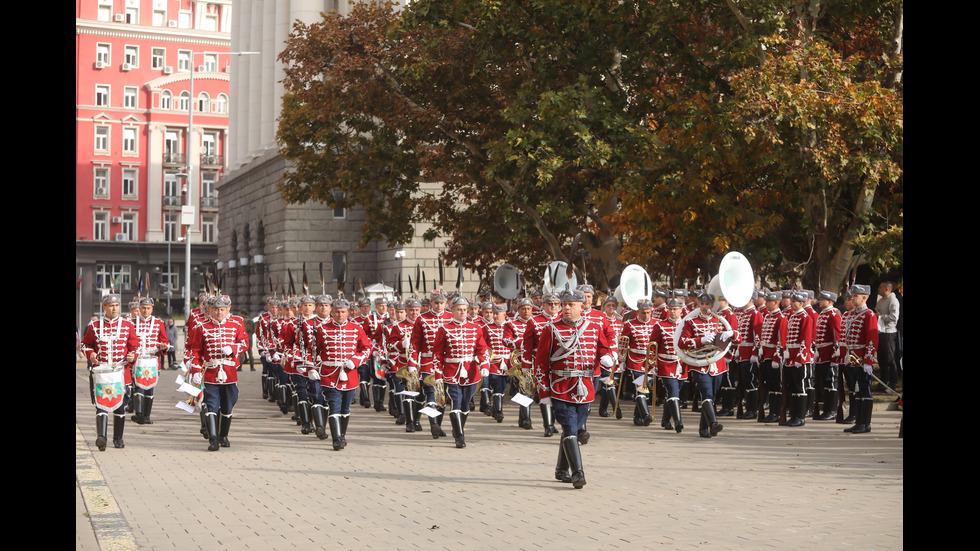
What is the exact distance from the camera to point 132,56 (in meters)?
85.3

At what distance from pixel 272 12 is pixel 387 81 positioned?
30585 millimetres

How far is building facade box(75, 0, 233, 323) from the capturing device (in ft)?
271

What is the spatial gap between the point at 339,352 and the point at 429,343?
1.64m

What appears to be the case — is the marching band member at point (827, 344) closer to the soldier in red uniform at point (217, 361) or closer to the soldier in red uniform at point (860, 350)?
the soldier in red uniform at point (860, 350)

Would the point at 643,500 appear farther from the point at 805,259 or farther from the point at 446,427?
the point at 805,259

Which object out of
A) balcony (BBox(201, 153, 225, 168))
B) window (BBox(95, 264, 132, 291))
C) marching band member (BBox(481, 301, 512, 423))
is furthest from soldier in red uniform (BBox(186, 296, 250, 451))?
balcony (BBox(201, 153, 225, 168))

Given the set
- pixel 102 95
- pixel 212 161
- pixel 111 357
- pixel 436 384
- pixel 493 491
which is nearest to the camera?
pixel 493 491

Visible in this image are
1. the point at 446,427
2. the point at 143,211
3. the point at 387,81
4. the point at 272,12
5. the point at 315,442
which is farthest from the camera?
the point at 143,211

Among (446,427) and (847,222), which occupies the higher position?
(847,222)

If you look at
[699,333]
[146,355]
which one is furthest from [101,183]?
[699,333]

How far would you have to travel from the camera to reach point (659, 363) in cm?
1753

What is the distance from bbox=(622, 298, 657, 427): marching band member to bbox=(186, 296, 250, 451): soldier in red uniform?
6075 mm

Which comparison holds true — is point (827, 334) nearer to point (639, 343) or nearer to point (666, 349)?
point (666, 349)
